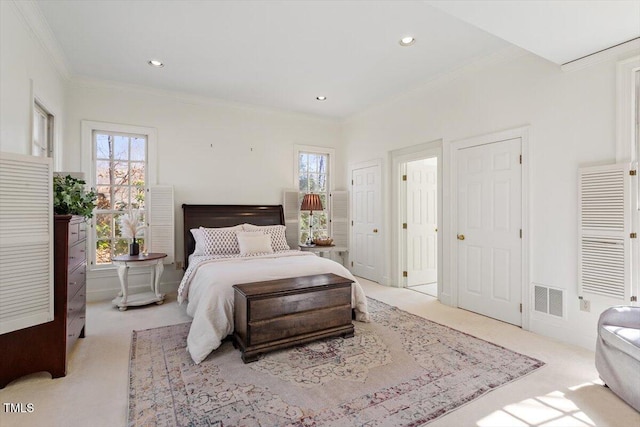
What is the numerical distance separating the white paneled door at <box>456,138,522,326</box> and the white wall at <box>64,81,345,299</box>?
2.97 m

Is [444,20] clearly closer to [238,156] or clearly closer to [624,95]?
[624,95]

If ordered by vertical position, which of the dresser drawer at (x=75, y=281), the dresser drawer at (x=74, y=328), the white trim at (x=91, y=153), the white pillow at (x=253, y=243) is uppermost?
the white trim at (x=91, y=153)

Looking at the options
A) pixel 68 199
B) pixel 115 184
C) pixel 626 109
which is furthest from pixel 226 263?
pixel 626 109

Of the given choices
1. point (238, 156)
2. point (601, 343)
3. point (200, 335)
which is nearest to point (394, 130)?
point (238, 156)

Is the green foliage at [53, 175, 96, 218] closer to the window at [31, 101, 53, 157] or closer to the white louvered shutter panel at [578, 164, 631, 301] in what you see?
the window at [31, 101, 53, 157]

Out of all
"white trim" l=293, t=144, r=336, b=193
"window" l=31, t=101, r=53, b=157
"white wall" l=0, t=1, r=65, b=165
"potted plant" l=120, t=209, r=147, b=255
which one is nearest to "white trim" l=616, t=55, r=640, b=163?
"white trim" l=293, t=144, r=336, b=193

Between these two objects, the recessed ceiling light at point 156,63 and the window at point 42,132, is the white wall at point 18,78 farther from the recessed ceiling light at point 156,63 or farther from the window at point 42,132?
the recessed ceiling light at point 156,63

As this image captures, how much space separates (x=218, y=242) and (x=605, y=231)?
414 centimetres

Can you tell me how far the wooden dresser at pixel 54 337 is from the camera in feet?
7.28

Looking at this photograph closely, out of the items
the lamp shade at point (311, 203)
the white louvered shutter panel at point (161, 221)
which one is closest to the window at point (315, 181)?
the lamp shade at point (311, 203)

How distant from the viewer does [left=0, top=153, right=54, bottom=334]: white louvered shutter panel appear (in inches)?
78.1

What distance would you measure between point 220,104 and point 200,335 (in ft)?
12.3

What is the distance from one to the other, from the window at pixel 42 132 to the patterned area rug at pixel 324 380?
226cm

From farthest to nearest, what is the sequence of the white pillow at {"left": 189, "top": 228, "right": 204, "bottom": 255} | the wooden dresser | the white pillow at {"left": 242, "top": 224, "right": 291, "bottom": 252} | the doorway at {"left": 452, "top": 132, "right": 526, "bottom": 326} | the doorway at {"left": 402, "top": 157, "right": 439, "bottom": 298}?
the doorway at {"left": 402, "top": 157, "right": 439, "bottom": 298} < the white pillow at {"left": 242, "top": 224, "right": 291, "bottom": 252} < the white pillow at {"left": 189, "top": 228, "right": 204, "bottom": 255} < the doorway at {"left": 452, "top": 132, "right": 526, "bottom": 326} < the wooden dresser
